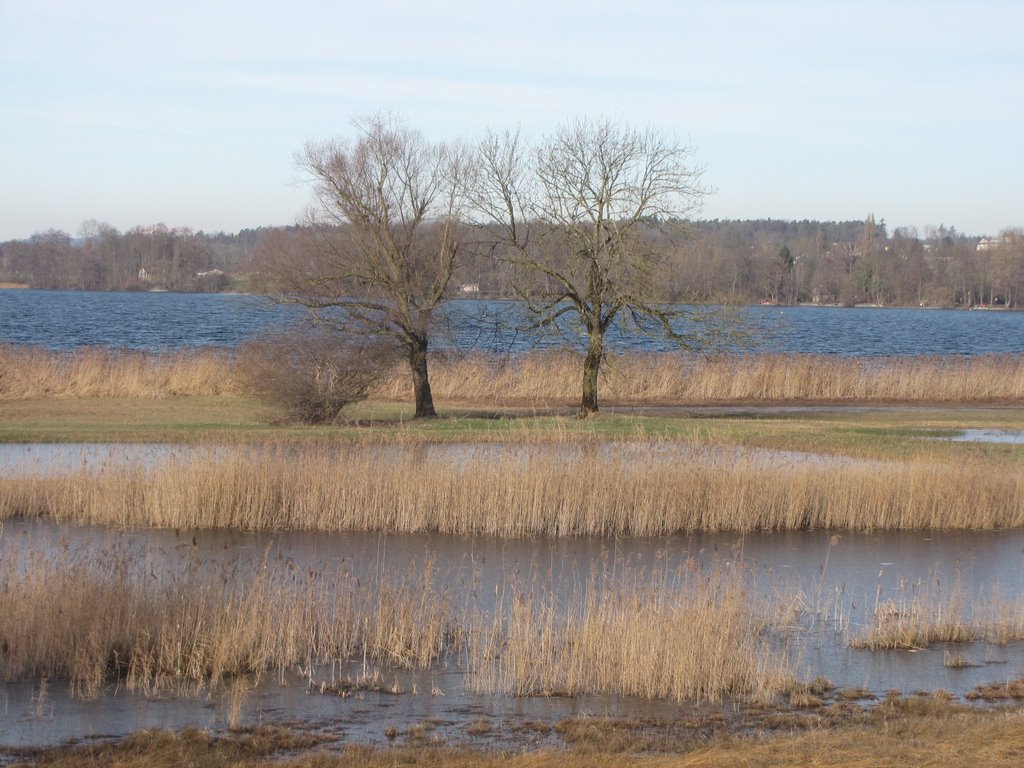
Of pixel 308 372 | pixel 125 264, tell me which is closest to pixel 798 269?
pixel 125 264

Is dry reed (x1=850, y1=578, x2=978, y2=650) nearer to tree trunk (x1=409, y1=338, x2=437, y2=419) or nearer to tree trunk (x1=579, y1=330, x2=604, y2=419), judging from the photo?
tree trunk (x1=579, y1=330, x2=604, y2=419)

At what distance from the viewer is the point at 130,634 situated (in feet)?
32.1

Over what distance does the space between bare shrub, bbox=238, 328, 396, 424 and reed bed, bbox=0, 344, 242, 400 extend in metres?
4.87

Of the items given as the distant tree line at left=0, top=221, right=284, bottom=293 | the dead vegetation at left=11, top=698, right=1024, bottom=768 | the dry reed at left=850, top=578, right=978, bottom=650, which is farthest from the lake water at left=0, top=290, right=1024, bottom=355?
the distant tree line at left=0, top=221, right=284, bottom=293

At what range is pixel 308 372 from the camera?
25438mm

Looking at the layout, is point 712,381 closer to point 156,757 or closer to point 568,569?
point 568,569

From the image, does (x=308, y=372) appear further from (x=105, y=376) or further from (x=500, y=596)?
(x=500, y=596)

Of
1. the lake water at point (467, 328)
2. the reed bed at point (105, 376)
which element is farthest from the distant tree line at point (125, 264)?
the reed bed at point (105, 376)

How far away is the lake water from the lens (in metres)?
28.9

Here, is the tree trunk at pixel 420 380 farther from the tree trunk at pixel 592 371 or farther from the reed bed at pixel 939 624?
the reed bed at pixel 939 624

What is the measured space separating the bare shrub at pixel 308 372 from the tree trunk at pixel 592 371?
17.2 feet

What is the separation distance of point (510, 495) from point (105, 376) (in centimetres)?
2047

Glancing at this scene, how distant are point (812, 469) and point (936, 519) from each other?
1939 millimetres

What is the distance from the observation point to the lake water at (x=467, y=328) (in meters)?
28.9
